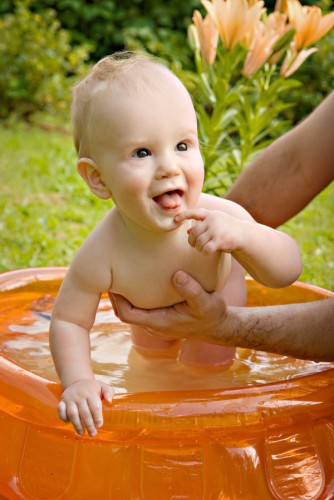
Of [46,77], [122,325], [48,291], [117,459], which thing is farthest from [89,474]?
[46,77]

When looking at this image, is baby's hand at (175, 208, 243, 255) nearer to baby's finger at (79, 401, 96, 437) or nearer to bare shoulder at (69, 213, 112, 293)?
bare shoulder at (69, 213, 112, 293)

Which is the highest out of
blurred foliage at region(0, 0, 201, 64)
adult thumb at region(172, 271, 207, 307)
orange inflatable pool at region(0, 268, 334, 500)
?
adult thumb at region(172, 271, 207, 307)

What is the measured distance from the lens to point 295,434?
1876 millimetres

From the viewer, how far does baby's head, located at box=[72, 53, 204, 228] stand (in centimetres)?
174

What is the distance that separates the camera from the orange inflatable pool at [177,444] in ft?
5.84

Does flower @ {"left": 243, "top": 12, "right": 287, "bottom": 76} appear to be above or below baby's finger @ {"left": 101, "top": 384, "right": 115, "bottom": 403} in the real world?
above

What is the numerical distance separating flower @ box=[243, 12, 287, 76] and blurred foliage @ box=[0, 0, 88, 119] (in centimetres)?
454

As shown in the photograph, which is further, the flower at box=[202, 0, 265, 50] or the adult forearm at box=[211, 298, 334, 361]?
the flower at box=[202, 0, 265, 50]

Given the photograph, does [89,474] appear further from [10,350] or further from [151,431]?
[10,350]

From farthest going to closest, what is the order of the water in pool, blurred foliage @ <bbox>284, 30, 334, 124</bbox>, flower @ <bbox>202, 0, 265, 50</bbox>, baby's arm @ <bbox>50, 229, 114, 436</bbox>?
blurred foliage @ <bbox>284, 30, 334, 124</bbox> < flower @ <bbox>202, 0, 265, 50</bbox> < the water in pool < baby's arm @ <bbox>50, 229, 114, 436</bbox>

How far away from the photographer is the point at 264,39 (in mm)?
2986

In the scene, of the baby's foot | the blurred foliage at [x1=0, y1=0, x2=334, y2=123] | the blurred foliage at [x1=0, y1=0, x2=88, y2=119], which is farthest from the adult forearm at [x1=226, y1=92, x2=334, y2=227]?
the blurred foliage at [x1=0, y1=0, x2=88, y2=119]

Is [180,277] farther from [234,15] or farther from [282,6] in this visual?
[282,6]

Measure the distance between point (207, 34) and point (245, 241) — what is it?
1.47 meters
